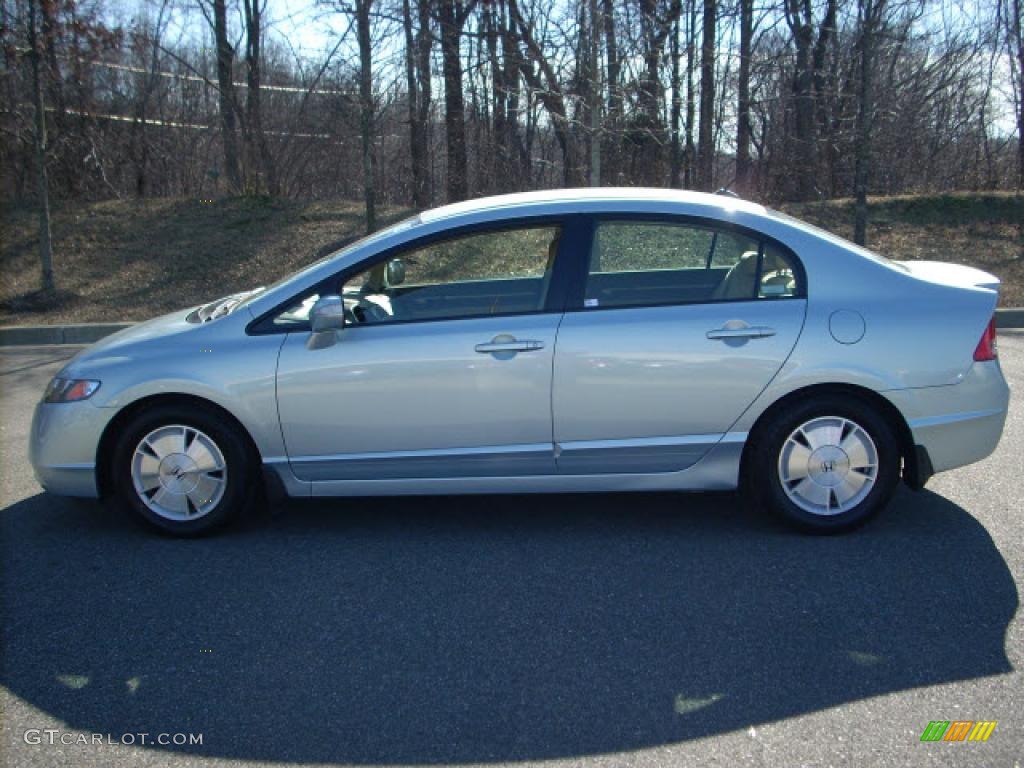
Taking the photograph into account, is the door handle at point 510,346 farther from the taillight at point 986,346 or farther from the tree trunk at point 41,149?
the tree trunk at point 41,149

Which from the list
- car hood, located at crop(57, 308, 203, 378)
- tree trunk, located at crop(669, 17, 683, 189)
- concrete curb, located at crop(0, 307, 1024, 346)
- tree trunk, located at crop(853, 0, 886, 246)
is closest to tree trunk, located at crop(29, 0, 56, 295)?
concrete curb, located at crop(0, 307, 1024, 346)

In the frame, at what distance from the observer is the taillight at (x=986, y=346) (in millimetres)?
4188

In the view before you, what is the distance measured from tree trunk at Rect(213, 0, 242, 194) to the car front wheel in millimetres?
13111

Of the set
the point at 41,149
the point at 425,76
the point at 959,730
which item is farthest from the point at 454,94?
the point at 959,730

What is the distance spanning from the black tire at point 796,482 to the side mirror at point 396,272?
1.92 meters

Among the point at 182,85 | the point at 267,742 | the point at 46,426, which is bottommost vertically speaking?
the point at 267,742

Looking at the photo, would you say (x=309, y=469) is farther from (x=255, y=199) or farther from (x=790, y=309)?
(x=255, y=199)

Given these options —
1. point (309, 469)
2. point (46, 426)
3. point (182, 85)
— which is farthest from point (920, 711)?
point (182, 85)

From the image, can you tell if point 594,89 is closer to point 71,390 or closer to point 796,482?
point 796,482

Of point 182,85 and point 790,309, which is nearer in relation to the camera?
point 790,309

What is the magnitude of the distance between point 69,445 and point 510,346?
219 cm

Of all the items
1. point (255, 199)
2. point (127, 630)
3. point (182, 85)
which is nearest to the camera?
point (127, 630)

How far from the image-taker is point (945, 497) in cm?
482

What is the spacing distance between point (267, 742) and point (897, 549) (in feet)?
9.45
